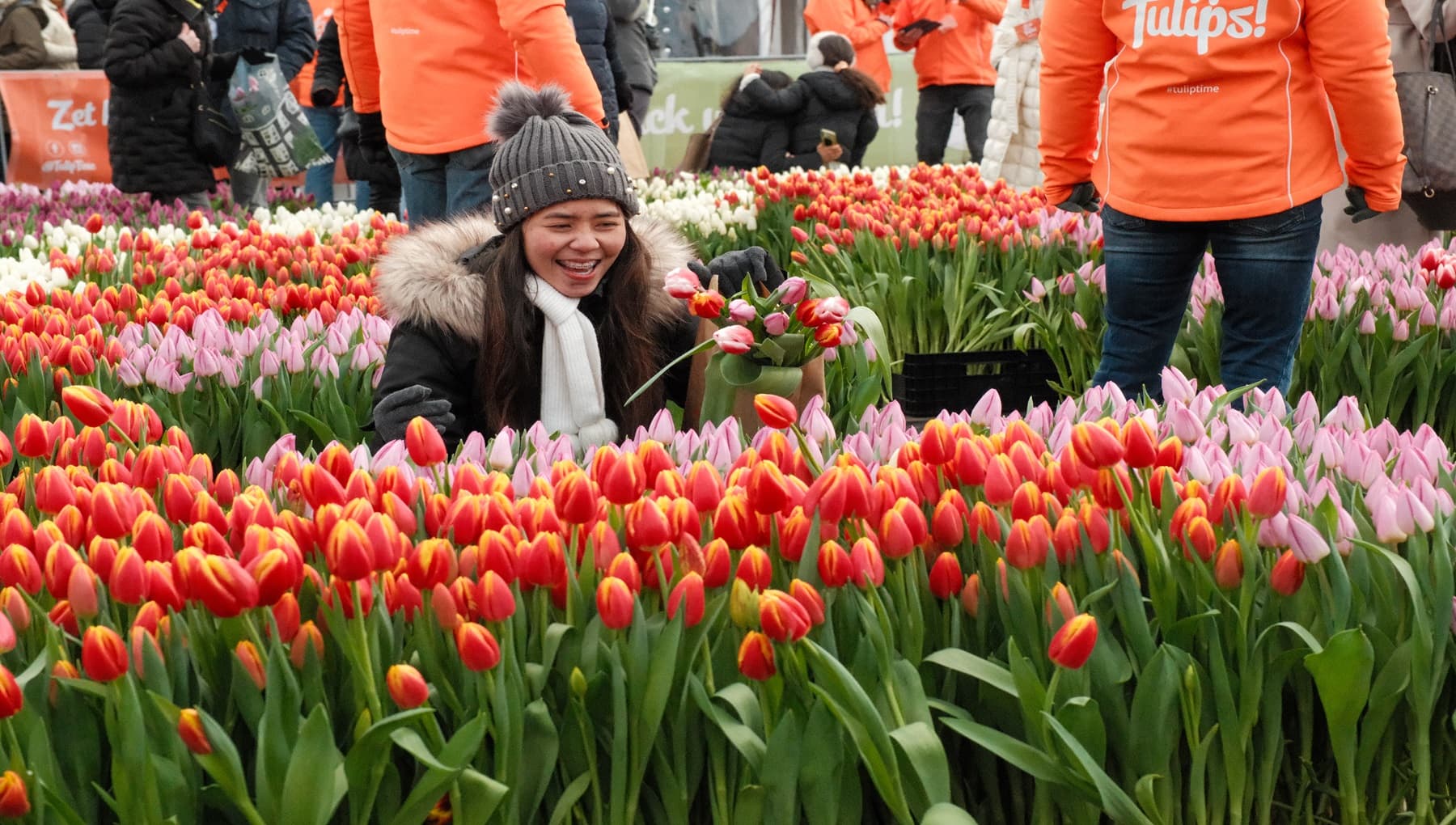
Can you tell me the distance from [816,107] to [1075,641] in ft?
28.1

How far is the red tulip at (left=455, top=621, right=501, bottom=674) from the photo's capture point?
1432mm

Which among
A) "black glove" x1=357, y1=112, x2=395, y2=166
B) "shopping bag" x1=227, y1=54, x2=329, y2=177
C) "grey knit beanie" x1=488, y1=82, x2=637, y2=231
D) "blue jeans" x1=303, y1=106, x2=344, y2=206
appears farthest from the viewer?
"blue jeans" x1=303, y1=106, x2=344, y2=206

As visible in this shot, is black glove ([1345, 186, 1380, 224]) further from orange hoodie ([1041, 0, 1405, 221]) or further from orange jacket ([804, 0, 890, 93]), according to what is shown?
orange jacket ([804, 0, 890, 93])

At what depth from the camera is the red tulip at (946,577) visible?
1684 millimetres

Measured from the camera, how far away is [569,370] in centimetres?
301

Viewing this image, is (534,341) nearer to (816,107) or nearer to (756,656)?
(756,656)

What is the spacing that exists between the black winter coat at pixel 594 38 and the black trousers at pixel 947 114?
16.0ft

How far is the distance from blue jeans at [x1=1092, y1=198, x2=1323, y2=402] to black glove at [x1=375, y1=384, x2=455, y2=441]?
152 centimetres

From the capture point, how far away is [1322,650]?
1554 mm

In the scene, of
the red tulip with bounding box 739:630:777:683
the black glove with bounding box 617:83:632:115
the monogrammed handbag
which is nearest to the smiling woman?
the red tulip with bounding box 739:630:777:683

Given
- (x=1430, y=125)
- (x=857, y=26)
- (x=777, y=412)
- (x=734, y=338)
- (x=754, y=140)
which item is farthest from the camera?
(x=857, y=26)

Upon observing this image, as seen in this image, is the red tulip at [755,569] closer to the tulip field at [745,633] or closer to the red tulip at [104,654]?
the tulip field at [745,633]

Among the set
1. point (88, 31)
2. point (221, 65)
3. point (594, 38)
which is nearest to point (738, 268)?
point (594, 38)

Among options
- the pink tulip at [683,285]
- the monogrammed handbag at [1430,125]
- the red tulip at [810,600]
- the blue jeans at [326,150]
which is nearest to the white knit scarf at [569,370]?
the pink tulip at [683,285]
